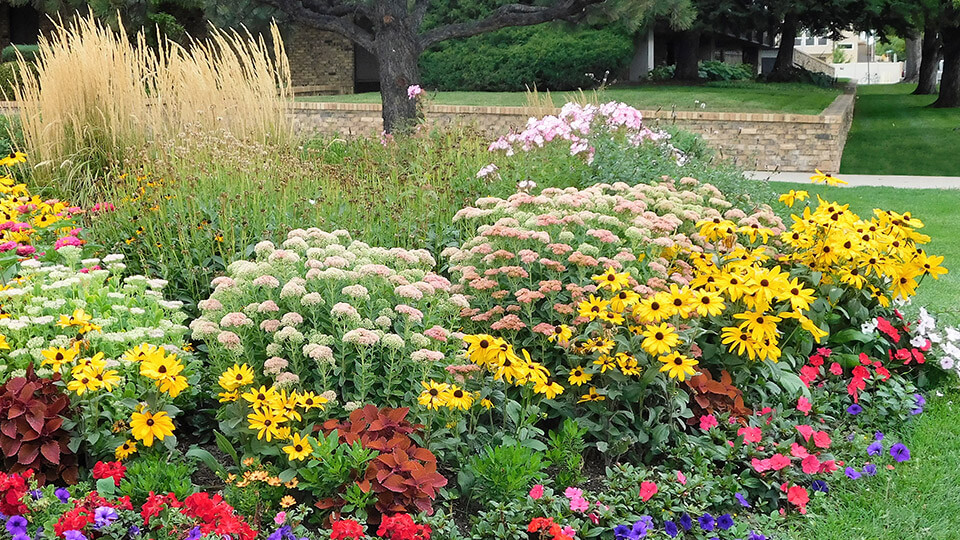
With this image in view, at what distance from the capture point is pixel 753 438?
9.78 feet

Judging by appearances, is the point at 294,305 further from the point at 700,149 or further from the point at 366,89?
the point at 366,89

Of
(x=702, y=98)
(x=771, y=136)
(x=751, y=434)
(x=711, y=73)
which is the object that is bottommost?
(x=751, y=434)

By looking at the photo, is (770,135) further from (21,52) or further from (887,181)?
(21,52)

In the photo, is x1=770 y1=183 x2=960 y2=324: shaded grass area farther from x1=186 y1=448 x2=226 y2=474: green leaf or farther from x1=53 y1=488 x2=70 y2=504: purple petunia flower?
x1=53 y1=488 x2=70 y2=504: purple petunia flower

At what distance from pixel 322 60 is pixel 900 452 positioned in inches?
786

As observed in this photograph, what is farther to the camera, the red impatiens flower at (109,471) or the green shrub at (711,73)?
the green shrub at (711,73)

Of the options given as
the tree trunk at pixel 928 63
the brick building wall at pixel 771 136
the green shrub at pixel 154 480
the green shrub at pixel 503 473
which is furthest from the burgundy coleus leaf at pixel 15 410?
the tree trunk at pixel 928 63

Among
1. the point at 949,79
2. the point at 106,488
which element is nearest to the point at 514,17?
the point at 106,488

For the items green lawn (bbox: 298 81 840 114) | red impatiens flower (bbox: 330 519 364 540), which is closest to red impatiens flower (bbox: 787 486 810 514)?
red impatiens flower (bbox: 330 519 364 540)

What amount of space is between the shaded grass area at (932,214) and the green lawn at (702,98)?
15.4ft

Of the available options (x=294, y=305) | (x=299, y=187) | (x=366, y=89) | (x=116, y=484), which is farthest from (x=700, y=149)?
(x=366, y=89)

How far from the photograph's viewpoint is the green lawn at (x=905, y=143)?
503 inches

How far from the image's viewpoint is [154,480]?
8.14ft

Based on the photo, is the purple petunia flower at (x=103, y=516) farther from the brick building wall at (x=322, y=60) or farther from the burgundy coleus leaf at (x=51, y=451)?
the brick building wall at (x=322, y=60)
